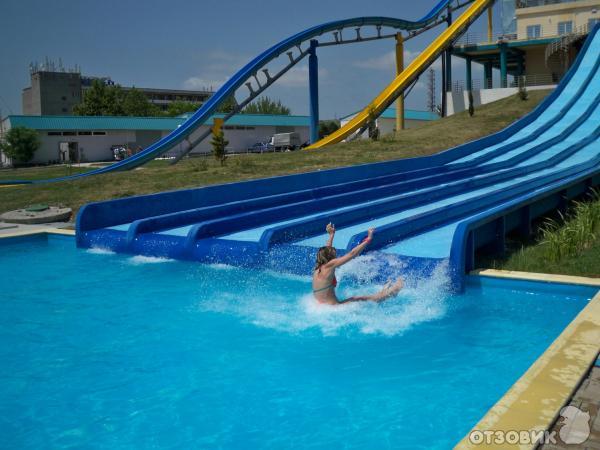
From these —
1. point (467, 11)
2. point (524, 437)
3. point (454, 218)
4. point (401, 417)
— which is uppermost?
point (467, 11)

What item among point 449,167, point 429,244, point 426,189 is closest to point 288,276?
point 429,244

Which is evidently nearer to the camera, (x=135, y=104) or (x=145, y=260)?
(x=145, y=260)

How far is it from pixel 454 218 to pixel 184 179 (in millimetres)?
8093

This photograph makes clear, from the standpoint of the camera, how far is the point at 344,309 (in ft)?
20.6

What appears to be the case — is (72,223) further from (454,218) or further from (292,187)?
(454,218)

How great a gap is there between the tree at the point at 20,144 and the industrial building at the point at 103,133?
3.61ft

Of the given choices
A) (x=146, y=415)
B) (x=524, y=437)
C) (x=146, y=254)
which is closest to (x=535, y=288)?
(x=524, y=437)

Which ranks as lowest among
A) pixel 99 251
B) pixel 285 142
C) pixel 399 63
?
pixel 99 251

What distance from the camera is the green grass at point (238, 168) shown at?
49.4ft

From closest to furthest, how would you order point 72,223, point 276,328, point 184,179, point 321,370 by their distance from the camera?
point 321,370, point 276,328, point 72,223, point 184,179

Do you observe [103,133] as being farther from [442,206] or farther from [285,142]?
[442,206]

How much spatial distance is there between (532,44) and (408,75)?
8324 millimetres

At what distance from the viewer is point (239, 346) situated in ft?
18.4

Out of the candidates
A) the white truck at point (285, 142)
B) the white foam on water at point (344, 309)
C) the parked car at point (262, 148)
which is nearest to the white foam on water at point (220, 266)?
the white foam on water at point (344, 309)
